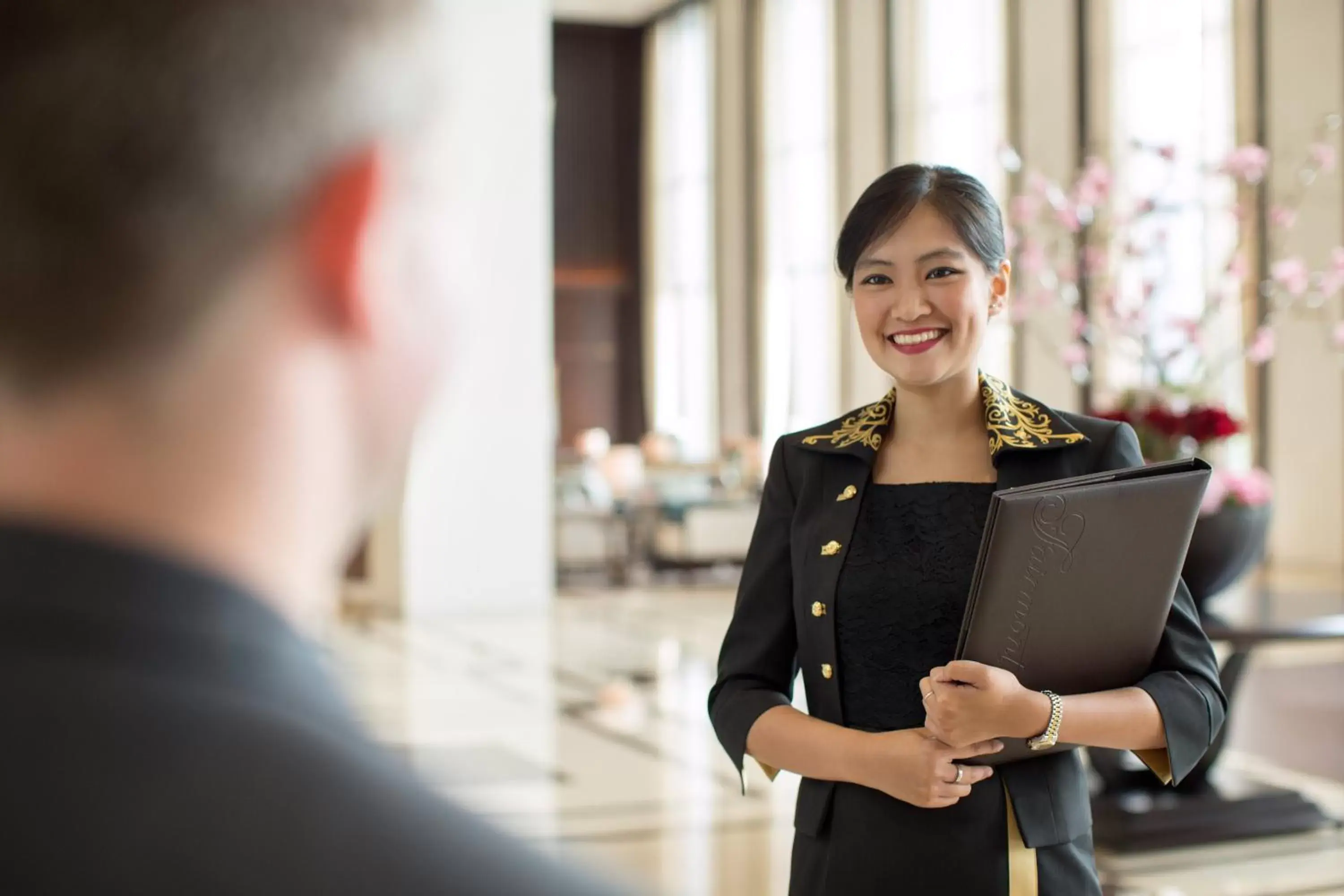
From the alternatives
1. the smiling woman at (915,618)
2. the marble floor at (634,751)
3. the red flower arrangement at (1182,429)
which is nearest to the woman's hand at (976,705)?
the smiling woman at (915,618)

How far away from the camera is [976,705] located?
1.64m

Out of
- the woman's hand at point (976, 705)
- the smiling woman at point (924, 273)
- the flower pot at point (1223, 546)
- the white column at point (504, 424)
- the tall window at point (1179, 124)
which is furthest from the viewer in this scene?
the tall window at point (1179, 124)

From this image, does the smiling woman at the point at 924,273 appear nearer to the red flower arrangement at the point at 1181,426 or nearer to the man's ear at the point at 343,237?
the man's ear at the point at 343,237

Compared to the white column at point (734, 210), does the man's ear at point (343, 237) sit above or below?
below

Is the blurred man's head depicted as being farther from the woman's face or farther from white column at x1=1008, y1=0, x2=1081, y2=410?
white column at x1=1008, y1=0, x2=1081, y2=410

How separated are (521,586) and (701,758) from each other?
17.0 ft

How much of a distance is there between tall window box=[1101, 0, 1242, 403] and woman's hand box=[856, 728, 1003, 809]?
457 inches

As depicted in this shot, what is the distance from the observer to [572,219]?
78.9ft

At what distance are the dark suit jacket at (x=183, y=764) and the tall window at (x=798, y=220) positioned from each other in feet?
60.5

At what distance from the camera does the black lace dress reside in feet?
5.83

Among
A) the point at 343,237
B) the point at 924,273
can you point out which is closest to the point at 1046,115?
the point at 924,273

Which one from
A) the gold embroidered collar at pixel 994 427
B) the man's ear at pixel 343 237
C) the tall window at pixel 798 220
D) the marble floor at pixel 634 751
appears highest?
→ the tall window at pixel 798 220

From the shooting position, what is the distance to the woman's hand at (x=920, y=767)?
65.8 inches

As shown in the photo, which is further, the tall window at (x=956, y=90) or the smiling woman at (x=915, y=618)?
the tall window at (x=956, y=90)
